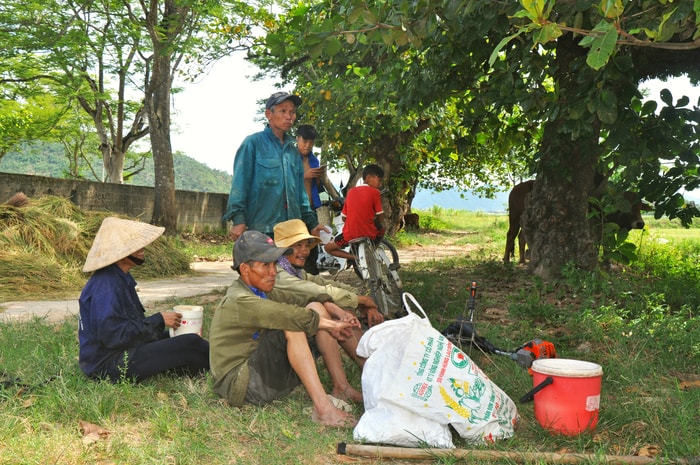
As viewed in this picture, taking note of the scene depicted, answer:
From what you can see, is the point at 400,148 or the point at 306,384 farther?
the point at 400,148

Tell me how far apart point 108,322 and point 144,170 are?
84.4 metres

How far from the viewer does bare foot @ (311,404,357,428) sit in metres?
3.40

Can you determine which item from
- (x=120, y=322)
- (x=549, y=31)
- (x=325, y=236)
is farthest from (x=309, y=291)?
(x=325, y=236)

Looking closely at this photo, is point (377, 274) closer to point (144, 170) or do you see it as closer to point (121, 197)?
point (121, 197)

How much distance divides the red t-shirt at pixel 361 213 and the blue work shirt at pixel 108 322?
3.06m

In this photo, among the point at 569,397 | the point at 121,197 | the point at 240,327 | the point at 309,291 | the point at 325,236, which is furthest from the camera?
the point at 121,197

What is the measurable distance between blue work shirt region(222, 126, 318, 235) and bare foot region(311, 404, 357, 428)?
5.55ft

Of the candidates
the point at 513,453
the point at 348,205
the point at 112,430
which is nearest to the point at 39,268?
the point at 348,205

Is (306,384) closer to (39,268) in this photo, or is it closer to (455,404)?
(455,404)

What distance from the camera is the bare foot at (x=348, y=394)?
379 centimetres

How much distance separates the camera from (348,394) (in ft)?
12.5

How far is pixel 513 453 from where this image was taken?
2.92m

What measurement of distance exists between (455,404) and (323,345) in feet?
3.47

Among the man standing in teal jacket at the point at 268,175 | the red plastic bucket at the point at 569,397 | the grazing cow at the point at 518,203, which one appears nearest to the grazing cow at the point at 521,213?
the grazing cow at the point at 518,203
